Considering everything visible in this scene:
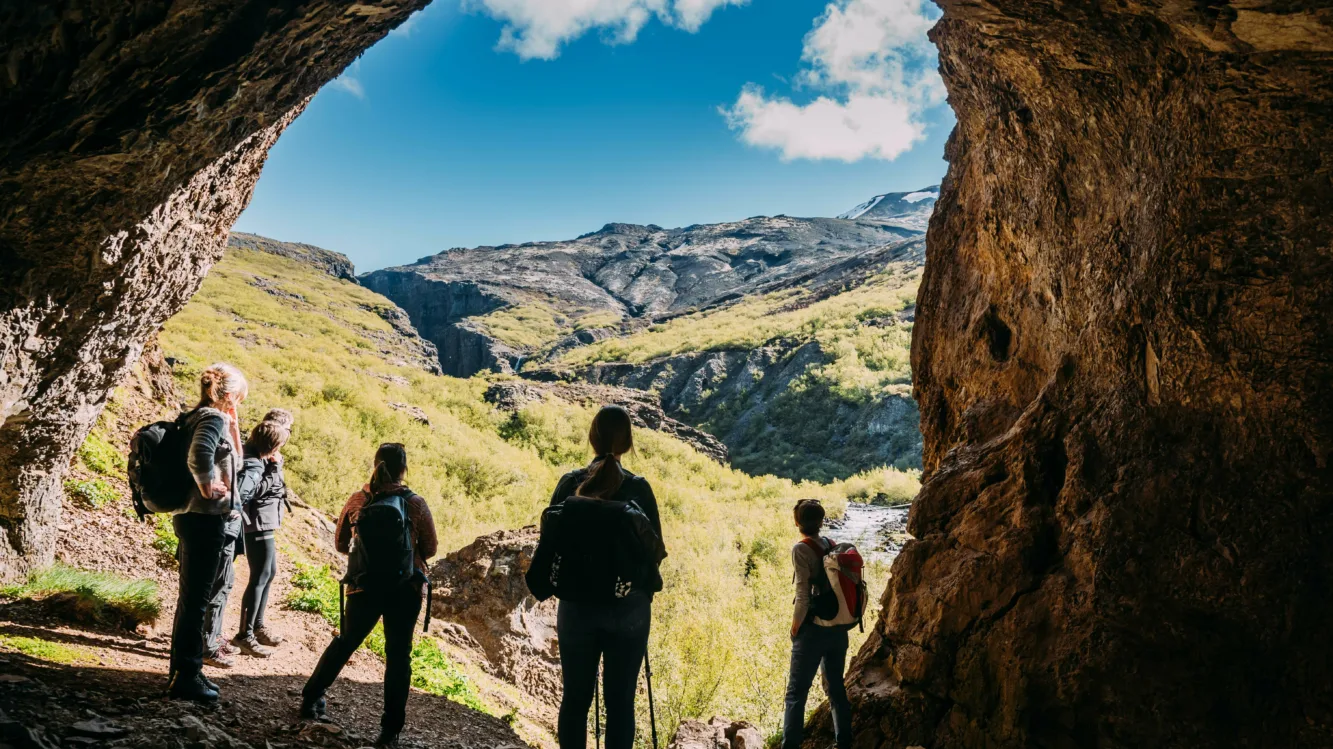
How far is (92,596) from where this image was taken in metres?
6.16

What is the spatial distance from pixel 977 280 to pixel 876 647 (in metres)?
4.32

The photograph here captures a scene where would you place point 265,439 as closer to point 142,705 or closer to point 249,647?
point 249,647

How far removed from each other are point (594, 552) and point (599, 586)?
0.57 feet

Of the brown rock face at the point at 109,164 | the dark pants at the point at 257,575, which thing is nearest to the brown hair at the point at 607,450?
the brown rock face at the point at 109,164

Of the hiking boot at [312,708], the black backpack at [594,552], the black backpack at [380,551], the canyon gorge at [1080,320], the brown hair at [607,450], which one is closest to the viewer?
the black backpack at [594,552]

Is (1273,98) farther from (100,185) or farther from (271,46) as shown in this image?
(100,185)

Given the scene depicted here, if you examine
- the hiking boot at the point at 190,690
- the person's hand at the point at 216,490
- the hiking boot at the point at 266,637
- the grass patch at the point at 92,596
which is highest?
Answer: the person's hand at the point at 216,490

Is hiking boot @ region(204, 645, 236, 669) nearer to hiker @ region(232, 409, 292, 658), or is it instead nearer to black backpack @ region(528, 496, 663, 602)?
hiker @ region(232, 409, 292, 658)

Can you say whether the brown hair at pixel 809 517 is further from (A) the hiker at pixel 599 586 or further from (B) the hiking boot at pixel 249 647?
(B) the hiking boot at pixel 249 647

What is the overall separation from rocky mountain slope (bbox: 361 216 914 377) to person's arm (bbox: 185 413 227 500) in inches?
3601

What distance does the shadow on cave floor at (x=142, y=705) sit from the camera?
349cm

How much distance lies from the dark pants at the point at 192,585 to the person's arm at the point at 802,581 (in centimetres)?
393

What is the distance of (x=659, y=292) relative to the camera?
13975 cm

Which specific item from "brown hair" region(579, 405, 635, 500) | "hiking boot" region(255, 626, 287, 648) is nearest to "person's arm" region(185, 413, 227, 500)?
"brown hair" region(579, 405, 635, 500)
